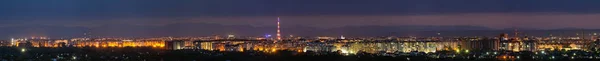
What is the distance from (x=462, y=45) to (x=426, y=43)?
53.7 inches

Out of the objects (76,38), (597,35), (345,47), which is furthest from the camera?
(76,38)

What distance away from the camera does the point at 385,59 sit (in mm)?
22438

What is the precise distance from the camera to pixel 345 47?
33.9 metres

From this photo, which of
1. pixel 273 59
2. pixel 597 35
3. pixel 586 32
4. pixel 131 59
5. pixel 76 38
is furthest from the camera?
pixel 76 38

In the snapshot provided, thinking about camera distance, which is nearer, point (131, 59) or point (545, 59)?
point (131, 59)

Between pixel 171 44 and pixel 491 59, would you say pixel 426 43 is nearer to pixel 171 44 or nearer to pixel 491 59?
pixel 171 44

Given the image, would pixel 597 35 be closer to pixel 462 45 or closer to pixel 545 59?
pixel 462 45

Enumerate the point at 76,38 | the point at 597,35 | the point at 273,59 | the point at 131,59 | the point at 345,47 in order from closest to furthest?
the point at 131,59
the point at 273,59
the point at 345,47
the point at 597,35
the point at 76,38

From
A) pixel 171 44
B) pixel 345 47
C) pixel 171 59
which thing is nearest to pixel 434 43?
pixel 345 47

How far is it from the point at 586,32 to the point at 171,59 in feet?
81.6

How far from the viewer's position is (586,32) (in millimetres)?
41125

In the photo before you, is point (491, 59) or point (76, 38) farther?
point (76, 38)

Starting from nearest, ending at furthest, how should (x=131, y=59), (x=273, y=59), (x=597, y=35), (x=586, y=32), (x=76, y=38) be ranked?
1. (x=131, y=59)
2. (x=273, y=59)
3. (x=597, y=35)
4. (x=586, y=32)
5. (x=76, y=38)

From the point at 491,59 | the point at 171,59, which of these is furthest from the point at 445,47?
the point at 171,59
